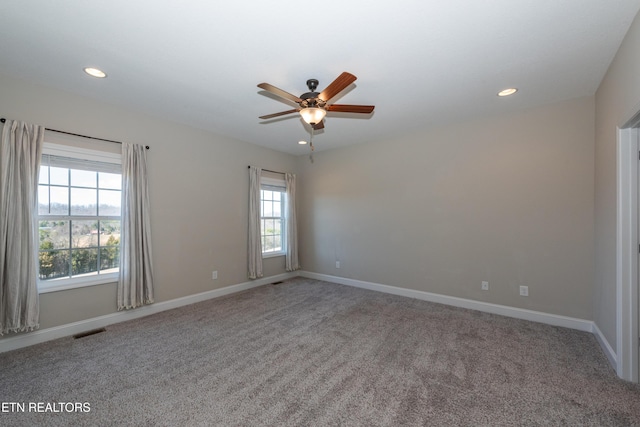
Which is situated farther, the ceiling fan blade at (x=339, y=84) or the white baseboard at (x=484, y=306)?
the white baseboard at (x=484, y=306)

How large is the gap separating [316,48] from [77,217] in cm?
325

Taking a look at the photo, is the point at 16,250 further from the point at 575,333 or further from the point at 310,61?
the point at 575,333

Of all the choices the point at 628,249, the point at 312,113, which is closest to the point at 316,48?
the point at 312,113

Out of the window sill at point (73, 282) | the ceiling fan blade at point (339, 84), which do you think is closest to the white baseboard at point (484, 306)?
the ceiling fan blade at point (339, 84)

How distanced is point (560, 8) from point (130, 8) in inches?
113

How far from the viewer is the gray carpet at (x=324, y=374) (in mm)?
1791

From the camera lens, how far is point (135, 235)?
3.45 m

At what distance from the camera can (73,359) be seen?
2.49 meters

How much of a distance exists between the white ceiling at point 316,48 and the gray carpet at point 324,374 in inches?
105

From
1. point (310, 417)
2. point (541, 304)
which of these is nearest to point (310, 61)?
point (310, 417)

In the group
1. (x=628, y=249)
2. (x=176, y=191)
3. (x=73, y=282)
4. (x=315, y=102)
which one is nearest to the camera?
(x=628, y=249)

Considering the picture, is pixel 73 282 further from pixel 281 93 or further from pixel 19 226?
pixel 281 93

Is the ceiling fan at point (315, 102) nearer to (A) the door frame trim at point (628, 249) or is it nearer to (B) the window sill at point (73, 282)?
(A) the door frame trim at point (628, 249)

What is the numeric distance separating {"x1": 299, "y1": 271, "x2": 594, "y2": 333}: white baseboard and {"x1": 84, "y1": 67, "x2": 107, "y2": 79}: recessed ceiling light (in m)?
4.47
